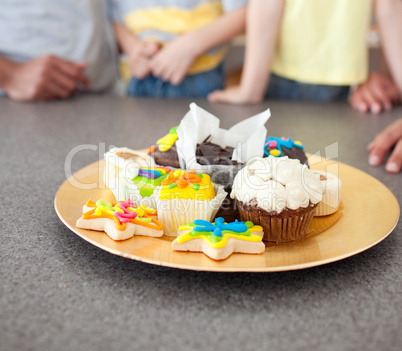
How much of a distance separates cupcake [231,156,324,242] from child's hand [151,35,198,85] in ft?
3.63

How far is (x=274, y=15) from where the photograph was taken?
1.59 meters

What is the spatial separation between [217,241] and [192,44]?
127 centimetres

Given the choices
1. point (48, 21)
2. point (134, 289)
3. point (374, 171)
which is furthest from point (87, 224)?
point (48, 21)

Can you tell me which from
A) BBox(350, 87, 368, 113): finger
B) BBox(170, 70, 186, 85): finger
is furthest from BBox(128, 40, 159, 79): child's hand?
BBox(350, 87, 368, 113): finger

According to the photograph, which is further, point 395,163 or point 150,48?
point 150,48

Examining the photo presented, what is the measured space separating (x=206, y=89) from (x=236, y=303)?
146 cm

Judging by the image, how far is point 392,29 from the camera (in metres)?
1.58

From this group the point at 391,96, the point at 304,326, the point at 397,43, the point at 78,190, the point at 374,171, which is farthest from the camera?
the point at 391,96

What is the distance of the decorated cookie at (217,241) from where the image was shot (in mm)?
642

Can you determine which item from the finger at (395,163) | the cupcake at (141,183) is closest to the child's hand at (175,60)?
the finger at (395,163)

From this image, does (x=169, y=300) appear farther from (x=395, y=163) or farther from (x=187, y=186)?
(x=395, y=163)

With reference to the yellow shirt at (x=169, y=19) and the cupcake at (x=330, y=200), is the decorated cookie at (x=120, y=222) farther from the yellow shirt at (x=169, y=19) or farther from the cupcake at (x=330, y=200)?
the yellow shirt at (x=169, y=19)

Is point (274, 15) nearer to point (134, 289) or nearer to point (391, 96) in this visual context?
point (391, 96)

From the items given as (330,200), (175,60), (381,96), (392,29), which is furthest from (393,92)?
(330,200)
